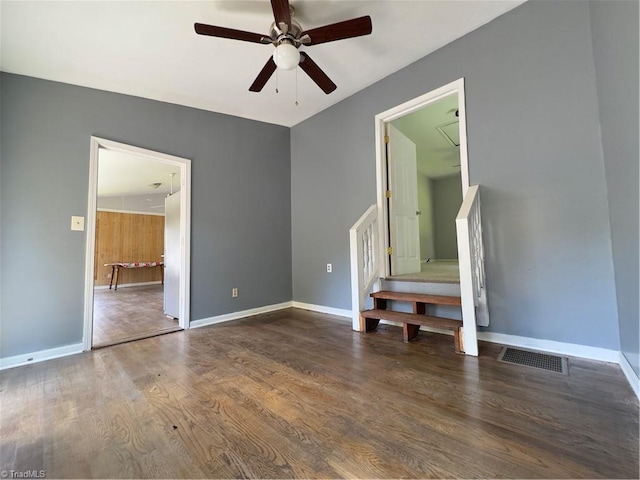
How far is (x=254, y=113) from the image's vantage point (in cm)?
388

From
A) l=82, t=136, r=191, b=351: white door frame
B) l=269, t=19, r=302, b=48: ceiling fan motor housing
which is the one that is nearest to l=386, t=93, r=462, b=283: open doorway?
l=269, t=19, r=302, b=48: ceiling fan motor housing

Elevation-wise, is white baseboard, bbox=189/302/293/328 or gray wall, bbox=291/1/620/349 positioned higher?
gray wall, bbox=291/1/620/349

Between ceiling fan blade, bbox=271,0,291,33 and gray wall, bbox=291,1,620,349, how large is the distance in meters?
1.63

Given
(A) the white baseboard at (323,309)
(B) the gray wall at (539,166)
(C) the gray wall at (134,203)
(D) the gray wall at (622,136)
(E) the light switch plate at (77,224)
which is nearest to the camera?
(D) the gray wall at (622,136)

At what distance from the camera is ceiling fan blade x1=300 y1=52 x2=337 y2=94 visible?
7.26 ft

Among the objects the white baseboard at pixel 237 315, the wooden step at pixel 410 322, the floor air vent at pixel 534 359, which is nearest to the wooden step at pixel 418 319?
the wooden step at pixel 410 322

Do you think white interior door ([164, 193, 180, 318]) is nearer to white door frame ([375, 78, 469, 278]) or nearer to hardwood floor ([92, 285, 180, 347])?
hardwood floor ([92, 285, 180, 347])

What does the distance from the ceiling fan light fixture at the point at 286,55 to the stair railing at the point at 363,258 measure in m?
1.64

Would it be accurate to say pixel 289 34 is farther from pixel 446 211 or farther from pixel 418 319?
pixel 446 211

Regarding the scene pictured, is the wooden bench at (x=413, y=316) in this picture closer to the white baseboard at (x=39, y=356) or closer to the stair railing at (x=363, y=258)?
the stair railing at (x=363, y=258)

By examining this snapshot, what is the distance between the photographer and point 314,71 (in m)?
2.39

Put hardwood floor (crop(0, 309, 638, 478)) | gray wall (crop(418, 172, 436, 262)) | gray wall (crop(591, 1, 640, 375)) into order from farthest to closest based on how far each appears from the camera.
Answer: gray wall (crop(418, 172, 436, 262))
gray wall (crop(591, 1, 640, 375))
hardwood floor (crop(0, 309, 638, 478))

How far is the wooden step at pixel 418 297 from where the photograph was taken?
8.11 ft

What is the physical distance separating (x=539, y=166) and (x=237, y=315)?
3.66 metres
